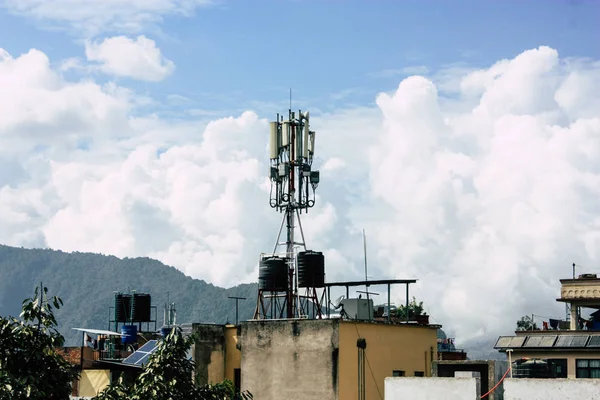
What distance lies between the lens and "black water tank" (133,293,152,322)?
88.1 meters

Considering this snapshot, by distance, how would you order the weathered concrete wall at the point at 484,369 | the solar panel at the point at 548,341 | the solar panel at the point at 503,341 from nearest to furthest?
1. the weathered concrete wall at the point at 484,369
2. the solar panel at the point at 548,341
3. the solar panel at the point at 503,341

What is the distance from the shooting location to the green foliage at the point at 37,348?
91.3 feet

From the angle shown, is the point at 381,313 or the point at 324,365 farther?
the point at 381,313

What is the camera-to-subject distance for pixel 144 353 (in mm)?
55969

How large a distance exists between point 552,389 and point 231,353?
20.4 metres

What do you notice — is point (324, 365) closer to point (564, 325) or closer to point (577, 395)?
point (577, 395)

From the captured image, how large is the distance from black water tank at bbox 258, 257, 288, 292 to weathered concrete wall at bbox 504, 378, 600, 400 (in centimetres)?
1951

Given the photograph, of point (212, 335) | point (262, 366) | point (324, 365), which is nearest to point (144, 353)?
point (212, 335)

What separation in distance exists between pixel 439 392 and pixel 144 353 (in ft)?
74.8

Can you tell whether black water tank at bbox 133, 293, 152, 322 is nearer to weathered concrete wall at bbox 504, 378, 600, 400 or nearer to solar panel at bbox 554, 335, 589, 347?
solar panel at bbox 554, 335, 589, 347

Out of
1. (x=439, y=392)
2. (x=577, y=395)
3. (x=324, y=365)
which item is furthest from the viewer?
(x=324, y=365)

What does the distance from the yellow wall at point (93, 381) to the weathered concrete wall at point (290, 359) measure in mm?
13568

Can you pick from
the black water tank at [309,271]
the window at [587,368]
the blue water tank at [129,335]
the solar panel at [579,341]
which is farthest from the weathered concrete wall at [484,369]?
the blue water tank at [129,335]

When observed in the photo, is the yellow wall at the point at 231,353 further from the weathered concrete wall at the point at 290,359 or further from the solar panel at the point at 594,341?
the solar panel at the point at 594,341
